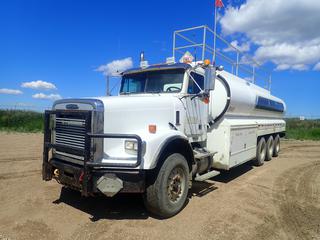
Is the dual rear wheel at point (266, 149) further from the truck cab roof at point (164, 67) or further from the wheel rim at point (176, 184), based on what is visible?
the wheel rim at point (176, 184)

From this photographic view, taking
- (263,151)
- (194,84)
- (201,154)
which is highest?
(194,84)

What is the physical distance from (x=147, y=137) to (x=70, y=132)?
1329 millimetres

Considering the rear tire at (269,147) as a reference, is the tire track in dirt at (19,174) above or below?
below

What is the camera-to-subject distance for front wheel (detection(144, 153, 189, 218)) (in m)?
4.80

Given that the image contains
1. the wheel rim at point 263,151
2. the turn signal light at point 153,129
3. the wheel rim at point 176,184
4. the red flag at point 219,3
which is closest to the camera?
the turn signal light at point 153,129

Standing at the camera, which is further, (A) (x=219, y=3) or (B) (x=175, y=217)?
(A) (x=219, y=3)

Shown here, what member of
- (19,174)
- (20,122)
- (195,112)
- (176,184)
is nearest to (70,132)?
(176,184)

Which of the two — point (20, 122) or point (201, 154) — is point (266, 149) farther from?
point (20, 122)

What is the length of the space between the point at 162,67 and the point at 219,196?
3.09 meters

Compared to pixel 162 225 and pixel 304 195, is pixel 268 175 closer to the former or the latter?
pixel 304 195

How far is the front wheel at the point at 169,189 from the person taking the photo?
15.7ft

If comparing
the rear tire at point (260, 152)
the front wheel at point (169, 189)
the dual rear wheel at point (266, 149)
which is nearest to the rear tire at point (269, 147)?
the dual rear wheel at point (266, 149)

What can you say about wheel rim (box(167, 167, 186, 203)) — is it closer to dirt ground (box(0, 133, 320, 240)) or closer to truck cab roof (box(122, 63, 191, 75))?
dirt ground (box(0, 133, 320, 240))

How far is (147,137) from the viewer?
4.68m
